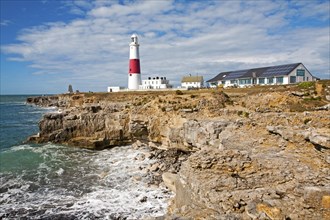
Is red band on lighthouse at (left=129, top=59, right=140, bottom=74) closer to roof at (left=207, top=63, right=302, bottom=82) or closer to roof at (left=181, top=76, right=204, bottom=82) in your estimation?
roof at (left=207, top=63, right=302, bottom=82)

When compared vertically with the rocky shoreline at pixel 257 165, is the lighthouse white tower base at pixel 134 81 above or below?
above

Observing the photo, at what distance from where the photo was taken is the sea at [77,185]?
15.7 metres

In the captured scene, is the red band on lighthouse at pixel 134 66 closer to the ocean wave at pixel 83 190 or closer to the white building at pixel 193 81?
the white building at pixel 193 81

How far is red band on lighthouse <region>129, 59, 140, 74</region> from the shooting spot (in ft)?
206

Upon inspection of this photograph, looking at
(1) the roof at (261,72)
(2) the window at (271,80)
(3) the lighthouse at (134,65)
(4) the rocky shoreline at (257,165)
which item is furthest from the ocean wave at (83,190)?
(1) the roof at (261,72)

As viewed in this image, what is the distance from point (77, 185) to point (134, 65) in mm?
45842

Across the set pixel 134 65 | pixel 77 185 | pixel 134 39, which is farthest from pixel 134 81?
pixel 77 185

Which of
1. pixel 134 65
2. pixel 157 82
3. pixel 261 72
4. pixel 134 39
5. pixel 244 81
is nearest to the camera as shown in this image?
pixel 261 72

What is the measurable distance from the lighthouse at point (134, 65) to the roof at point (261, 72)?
2109 cm

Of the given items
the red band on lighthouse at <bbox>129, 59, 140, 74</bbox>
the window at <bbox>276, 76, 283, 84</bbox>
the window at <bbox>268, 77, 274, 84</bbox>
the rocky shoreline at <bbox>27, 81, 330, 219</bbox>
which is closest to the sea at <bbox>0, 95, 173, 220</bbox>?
the rocky shoreline at <bbox>27, 81, 330, 219</bbox>

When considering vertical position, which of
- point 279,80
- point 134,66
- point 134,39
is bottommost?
point 279,80

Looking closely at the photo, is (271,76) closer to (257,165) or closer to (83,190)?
(83,190)

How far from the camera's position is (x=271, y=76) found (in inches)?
2194

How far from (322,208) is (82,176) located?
59.3 feet
